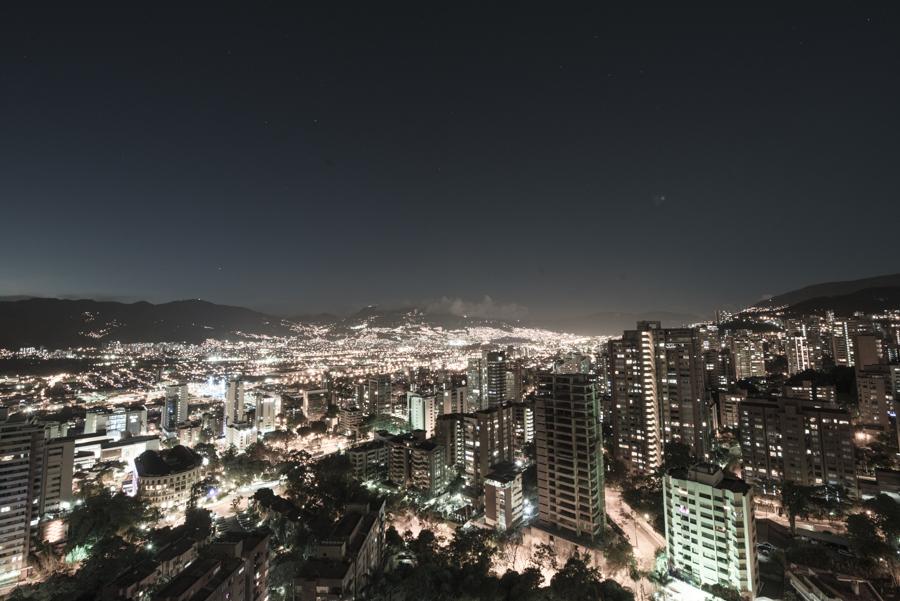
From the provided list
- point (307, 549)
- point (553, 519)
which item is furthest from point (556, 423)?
point (307, 549)

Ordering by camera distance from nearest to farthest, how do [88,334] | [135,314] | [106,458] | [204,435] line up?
[106,458] < [204,435] < [88,334] < [135,314]

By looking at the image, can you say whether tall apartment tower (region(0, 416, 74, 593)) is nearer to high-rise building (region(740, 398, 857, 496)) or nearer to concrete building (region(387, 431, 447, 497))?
concrete building (region(387, 431, 447, 497))

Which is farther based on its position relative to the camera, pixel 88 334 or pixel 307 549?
pixel 88 334

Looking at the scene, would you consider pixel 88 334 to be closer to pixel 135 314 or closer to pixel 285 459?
pixel 135 314

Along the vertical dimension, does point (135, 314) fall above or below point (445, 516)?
above

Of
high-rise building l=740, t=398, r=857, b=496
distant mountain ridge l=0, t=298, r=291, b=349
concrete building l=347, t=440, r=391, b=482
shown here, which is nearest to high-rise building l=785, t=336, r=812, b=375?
high-rise building l=740, t=398, r=857, b=496

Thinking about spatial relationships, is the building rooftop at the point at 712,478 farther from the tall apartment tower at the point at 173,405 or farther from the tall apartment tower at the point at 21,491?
the tall apartment tower at the point at 173,405

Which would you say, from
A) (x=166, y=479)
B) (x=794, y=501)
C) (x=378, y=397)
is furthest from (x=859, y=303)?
(x=166, y=479)

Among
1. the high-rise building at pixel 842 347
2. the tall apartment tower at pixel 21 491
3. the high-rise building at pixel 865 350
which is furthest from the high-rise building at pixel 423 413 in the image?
the high-rise building at pixel 842 347

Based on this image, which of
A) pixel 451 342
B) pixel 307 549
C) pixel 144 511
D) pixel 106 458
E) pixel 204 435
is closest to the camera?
pixel 307 549
